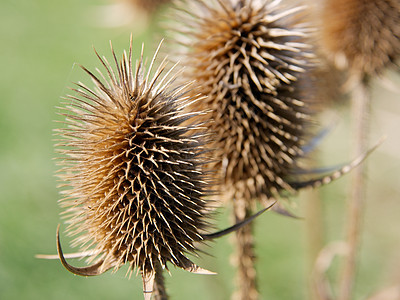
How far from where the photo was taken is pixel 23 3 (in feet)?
33.0

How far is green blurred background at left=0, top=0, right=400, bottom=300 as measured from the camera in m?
5.18

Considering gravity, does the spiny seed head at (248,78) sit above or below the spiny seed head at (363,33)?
below

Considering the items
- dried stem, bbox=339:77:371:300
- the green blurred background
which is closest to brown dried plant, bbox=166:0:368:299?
dried stem, bbox=339:77:371:300

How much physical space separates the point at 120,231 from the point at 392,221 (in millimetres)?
6563

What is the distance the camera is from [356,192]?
3.55m

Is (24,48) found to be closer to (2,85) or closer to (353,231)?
(2,85)

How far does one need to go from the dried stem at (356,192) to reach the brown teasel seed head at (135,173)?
168 centimetres

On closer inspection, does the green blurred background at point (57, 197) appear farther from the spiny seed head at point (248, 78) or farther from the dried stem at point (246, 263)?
the spiny seed head at point (248, 78)

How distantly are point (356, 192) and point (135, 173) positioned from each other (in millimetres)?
2073

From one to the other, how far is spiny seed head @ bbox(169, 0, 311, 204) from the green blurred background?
166 cm

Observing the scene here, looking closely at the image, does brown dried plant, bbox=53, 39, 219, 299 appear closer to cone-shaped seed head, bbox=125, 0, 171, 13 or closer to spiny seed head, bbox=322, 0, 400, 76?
spiny seed head, bbox=322, 0, 400, 76

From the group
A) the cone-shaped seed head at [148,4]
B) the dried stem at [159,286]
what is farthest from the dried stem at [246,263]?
the cone-shaped seed head at [148,4]

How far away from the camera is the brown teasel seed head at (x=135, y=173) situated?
2.06 meters

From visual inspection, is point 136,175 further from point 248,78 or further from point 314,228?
point 314,228
